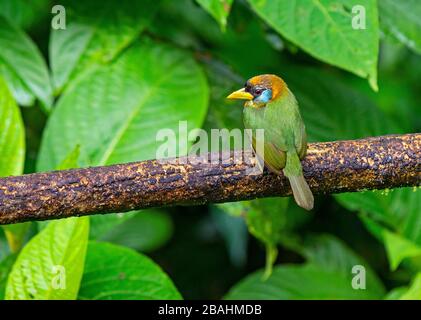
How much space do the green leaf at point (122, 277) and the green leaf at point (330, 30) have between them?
751mm

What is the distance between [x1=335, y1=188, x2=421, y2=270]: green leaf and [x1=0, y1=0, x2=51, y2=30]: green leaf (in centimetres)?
130

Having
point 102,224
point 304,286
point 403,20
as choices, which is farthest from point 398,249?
point 102,224

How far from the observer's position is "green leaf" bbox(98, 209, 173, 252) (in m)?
3.13

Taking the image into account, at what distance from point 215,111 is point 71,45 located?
533mm

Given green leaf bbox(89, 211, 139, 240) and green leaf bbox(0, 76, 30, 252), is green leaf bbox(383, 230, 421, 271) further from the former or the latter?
green leaf bbox(0, 76, 30, 252)

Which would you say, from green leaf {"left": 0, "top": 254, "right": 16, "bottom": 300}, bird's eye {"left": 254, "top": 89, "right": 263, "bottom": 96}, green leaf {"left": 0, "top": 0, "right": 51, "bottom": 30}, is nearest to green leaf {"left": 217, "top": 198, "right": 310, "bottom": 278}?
bird's eye {"left": 254, "top": 89, "right": 263, "bottom": 96}

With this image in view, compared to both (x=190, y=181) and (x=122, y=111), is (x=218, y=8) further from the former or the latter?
(x=190, y=181)

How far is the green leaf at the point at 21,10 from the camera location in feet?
8.89

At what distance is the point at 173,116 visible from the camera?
232cm

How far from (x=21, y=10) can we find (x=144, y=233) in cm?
104

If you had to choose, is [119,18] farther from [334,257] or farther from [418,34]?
[334,257]

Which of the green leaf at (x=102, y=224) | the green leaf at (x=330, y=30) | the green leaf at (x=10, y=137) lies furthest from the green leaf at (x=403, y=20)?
the green leaf at (x=10, y=137)

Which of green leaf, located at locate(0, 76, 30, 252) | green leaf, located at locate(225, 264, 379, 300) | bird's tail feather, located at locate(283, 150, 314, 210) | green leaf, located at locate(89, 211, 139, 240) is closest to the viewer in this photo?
bird's tail feather, located at locate(283, 150, 314, 210)

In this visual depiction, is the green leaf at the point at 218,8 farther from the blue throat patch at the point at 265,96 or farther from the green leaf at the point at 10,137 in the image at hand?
the green leaf at the point at 10,137
